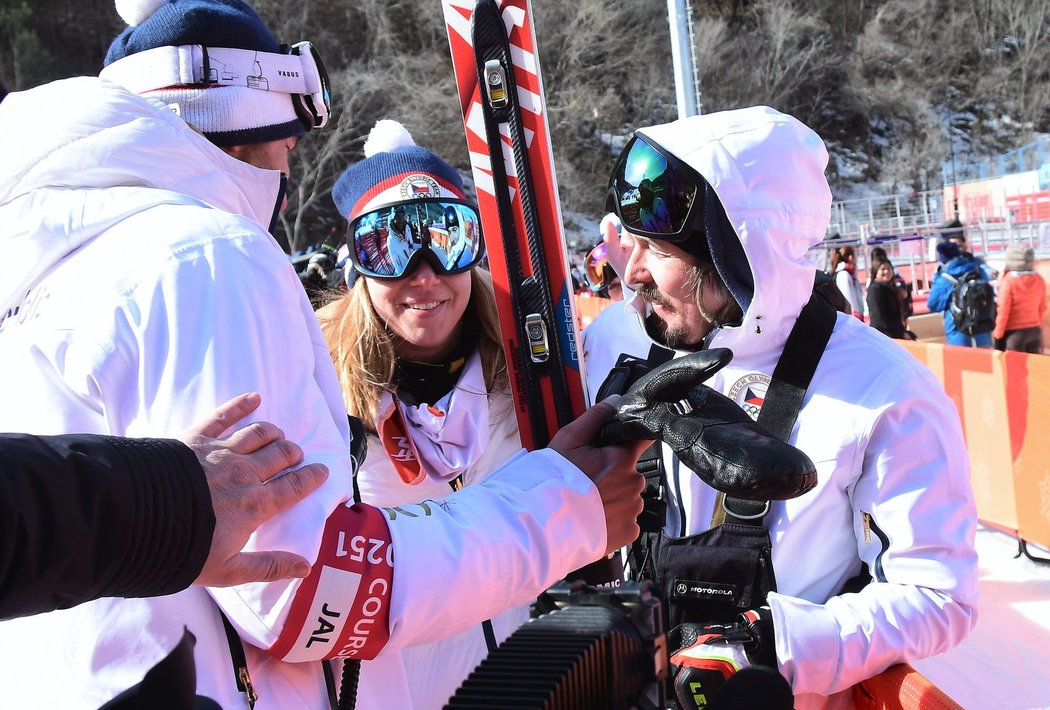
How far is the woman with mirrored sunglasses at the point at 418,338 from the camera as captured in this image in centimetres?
244

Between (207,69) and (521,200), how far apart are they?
93 centimetres

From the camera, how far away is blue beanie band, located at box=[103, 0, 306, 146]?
158 centimetres

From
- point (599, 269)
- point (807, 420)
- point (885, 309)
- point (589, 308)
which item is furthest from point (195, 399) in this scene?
point (589, 308)

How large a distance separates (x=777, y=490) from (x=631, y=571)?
3.55 feet

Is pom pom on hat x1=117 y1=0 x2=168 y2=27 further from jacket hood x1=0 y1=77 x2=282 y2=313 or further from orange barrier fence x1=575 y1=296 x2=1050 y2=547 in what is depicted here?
orange barrier fence x1=575 y1=296 x2=1050 y2=547

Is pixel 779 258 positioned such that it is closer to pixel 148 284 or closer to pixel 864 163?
pixel 148 284

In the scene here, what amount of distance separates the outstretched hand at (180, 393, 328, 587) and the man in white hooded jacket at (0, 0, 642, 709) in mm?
76

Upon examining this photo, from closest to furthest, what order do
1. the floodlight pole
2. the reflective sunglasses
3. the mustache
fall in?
1. the mustache
2. the reflective sunglasses
3. the floodlight pole

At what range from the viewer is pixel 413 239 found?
2.60 metres

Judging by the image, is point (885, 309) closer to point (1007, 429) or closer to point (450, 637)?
point (1007, 429)

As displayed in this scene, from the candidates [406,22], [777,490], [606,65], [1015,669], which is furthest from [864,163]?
[777,490]

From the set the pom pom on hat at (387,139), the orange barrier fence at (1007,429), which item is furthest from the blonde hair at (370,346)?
the orange barrier fence at (1007,429)

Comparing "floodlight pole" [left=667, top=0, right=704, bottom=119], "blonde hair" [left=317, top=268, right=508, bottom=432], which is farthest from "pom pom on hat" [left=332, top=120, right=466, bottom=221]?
→ "floodlight pole" [left=667, top=0, right=704, bottom=119]

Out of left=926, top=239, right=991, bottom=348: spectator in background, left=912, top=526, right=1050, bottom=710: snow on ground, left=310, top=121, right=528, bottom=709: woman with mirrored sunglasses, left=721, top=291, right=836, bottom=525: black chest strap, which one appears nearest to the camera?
left=721, top=291, right=836, bottom=525: black chest strap
